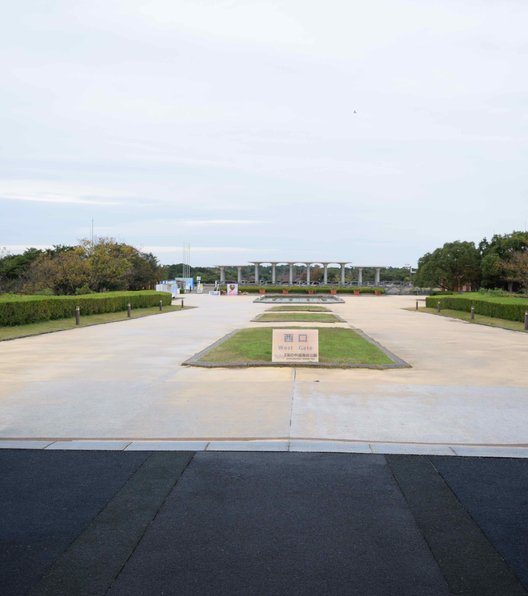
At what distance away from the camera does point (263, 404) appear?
8984 millimetres

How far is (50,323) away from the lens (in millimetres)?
25953

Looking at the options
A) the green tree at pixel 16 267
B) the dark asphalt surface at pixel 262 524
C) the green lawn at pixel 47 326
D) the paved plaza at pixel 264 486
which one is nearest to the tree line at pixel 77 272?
the green tree at pixel 16 267

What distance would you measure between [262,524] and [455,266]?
71502mm

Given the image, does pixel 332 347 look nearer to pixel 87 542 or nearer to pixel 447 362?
pixel 447 362

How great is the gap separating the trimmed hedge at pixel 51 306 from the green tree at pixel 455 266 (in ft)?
148

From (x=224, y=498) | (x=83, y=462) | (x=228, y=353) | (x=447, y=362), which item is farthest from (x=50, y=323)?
(x=224, y=498)

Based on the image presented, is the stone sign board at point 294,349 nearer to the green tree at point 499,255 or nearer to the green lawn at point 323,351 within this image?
the green lawn at point 323,351

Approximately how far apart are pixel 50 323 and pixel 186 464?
2170 cm

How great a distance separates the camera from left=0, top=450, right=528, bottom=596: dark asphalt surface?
3.75m

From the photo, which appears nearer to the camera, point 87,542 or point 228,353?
point 87,542

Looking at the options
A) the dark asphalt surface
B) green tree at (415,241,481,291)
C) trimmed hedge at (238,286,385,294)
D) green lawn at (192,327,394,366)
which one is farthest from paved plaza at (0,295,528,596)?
trimmed hedge at (238,286,385,294)

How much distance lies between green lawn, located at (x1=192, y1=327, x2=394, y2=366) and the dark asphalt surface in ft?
22.7

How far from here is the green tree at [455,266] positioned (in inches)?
2805

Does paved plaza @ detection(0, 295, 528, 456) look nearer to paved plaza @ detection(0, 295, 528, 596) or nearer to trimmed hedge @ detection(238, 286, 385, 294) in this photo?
paved plaza @ detection(0, 295, 528, 596)
